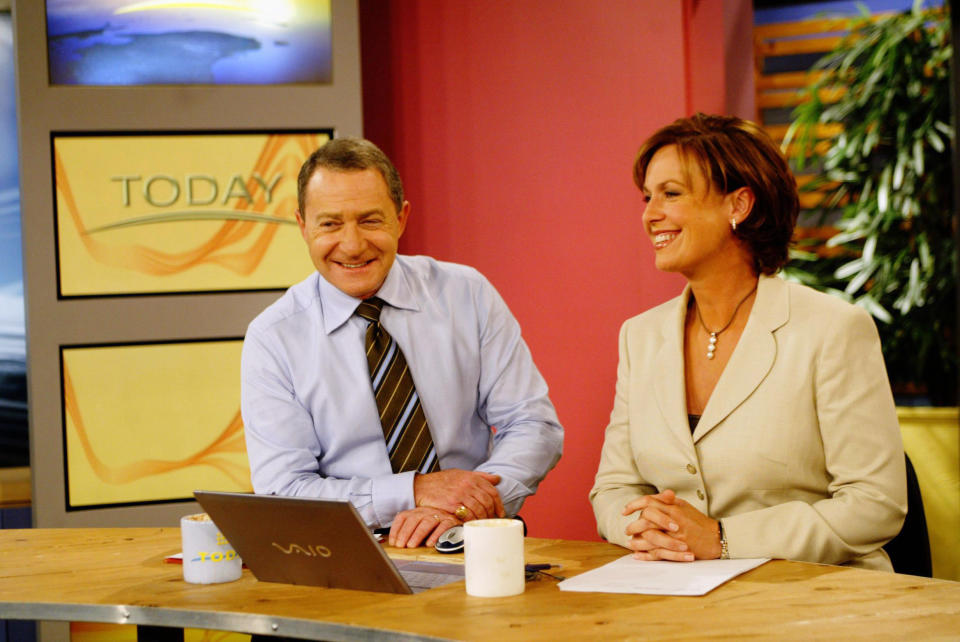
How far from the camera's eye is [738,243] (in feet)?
7.72

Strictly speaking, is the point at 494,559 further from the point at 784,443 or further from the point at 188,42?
the point at 188,42

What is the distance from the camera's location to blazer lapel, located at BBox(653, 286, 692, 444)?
7.29 ft

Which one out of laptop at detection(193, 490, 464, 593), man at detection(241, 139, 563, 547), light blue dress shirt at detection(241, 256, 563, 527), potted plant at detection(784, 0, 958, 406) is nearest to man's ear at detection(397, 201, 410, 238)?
man at detection(241, 139, 563, 547)

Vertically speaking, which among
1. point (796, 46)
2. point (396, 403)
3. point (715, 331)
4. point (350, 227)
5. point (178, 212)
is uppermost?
point (796, 46)

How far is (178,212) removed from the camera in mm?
3381

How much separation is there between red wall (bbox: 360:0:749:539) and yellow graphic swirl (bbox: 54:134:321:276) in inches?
18.1

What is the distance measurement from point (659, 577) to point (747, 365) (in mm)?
576

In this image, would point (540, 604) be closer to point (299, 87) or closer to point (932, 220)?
point (299, 87)

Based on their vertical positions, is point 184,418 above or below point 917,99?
below

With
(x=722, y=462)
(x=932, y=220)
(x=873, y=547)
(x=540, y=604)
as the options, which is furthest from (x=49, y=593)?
(x=932, y=220)

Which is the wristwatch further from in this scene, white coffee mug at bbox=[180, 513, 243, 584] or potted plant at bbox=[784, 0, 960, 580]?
potted plant at bbox=[784, 0, 960, 580]

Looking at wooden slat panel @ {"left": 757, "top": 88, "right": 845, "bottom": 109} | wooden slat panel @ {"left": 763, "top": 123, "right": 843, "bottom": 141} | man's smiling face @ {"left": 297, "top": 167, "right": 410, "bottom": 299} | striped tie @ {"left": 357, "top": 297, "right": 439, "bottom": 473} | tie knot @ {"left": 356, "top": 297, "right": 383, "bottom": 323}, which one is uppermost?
wooden slat panel @ {"left": 757, "top": 88, "right": 845, "bottom": 109}

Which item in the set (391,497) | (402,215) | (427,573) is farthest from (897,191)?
(427,573)

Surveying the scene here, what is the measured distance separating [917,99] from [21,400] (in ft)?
11.9
